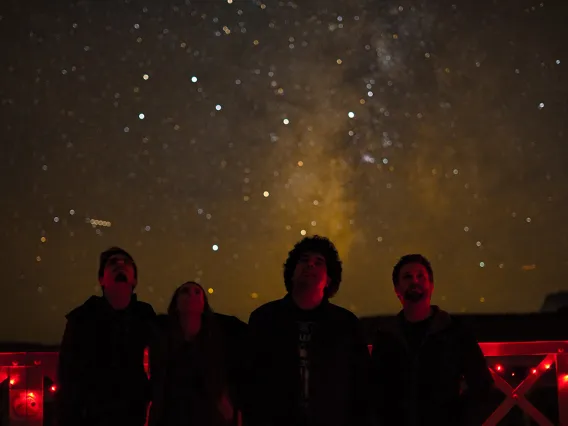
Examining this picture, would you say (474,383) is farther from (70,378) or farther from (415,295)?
(70,378)

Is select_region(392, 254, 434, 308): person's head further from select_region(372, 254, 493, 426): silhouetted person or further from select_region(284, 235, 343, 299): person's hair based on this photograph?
select_region(284, 235, 343, 299): person's hair

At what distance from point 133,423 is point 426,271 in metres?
1.85

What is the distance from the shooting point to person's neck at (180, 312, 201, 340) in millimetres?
3551

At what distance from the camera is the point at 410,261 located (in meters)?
3.53

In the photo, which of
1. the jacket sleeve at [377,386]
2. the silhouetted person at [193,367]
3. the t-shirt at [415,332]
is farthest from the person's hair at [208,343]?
the t-shirt at [415,332]

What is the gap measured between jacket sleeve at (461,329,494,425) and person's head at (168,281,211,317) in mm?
1492

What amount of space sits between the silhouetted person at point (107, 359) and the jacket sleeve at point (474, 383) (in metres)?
1.75

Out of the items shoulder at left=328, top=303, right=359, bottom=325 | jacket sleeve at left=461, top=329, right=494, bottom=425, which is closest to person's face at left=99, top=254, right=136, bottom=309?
shoulder at left=328, top=303, right=359, bottom=325

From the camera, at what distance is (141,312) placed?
3.57 metres

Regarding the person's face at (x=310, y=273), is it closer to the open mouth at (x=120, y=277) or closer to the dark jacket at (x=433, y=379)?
the dark jacket at (x=433, y=379)

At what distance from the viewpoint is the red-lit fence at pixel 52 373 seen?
392cm

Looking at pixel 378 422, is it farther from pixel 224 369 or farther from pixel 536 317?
pixel 536 317

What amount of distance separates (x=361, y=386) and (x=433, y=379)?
378 mm

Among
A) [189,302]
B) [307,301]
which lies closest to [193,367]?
[189,302]
